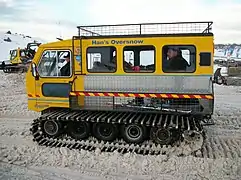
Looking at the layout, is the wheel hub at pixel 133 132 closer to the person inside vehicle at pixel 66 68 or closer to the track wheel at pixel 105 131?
the track wheel at pixel 105 131

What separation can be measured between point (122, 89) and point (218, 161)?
276 cm

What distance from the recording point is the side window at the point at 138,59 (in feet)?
26.0

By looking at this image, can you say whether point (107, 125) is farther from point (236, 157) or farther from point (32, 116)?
point (32, 116)

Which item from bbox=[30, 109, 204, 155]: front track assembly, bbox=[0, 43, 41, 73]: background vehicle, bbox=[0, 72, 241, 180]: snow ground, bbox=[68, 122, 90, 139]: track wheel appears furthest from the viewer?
bbox=[0, 43, 41, 73]: background vehicle

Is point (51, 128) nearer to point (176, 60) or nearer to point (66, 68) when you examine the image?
point (66, 68)

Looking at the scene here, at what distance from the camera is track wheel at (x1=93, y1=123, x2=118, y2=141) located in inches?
321

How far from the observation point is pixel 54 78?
8570 millimetres

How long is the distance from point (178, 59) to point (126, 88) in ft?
4.67

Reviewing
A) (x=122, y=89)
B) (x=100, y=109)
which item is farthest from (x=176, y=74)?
(x=100, y=109)

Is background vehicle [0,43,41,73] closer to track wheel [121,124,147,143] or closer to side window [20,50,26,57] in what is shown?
side window [20,50,26,57]

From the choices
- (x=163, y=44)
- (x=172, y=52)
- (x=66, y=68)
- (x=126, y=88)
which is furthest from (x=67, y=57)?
(x=172, y=52)

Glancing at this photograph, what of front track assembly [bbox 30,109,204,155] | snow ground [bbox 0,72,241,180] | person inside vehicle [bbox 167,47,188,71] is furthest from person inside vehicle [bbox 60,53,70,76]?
person inside vehicle [bbox 167,47,188,71]

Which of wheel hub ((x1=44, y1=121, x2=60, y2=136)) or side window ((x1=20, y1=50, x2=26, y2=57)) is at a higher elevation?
side window ((x1=20, y1=50, x2=26, y2=57))

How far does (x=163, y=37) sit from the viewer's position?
7.76 metres
